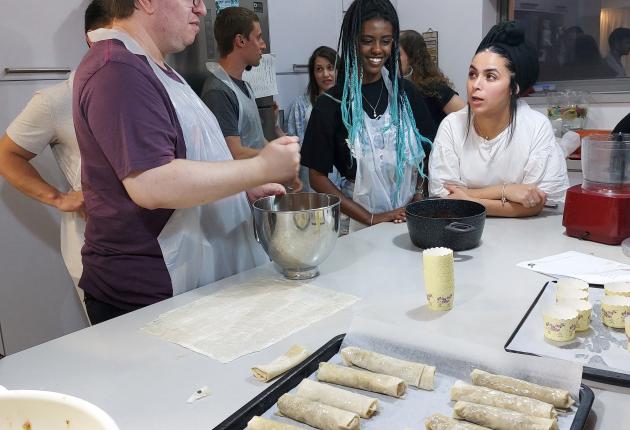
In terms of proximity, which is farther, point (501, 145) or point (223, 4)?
point (223, 4)

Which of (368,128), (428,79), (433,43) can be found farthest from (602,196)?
(433,43)

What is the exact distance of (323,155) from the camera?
2.02 metres

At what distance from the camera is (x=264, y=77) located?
3105 millimetres

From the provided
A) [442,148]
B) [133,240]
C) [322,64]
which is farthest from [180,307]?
[322,64]

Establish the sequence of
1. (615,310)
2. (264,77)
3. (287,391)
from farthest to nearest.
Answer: (264,77) < (615,310) < (287,391)

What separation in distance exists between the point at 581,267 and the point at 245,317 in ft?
2.70

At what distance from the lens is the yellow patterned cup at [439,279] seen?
1.12m

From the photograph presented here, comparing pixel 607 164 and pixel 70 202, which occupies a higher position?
pixel 607 164

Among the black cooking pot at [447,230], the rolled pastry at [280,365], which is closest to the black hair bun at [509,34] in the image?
→ the black cooking pot at [447,230]

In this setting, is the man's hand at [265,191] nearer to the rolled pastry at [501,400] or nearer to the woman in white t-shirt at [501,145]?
the woman in white t-shirt at [501,145]

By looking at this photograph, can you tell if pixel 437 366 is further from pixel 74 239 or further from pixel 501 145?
pixel 74 239

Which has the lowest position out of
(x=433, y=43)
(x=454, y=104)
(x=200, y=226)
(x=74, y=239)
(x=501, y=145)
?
(x=74, y=239)

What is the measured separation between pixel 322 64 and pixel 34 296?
1.99 meters

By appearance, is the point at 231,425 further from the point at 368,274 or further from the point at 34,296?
the point at 34,296
